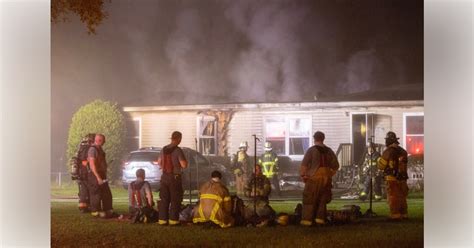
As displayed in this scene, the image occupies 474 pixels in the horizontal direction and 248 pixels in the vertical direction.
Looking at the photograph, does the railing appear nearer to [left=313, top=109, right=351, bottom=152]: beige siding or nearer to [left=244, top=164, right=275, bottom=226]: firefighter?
[left=313, top=109, right=351, bottom=152]: beige siding

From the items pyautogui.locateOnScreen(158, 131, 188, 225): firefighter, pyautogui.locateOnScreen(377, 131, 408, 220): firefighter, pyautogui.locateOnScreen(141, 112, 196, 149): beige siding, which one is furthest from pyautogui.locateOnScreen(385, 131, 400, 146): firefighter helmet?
pyautogui.locateOnScreen(158, 131, 188, 225): firefighter

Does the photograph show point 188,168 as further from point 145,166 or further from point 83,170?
point 83,170

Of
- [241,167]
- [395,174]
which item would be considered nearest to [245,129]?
[241,167]

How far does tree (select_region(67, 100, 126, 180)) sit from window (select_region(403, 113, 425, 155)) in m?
4.01

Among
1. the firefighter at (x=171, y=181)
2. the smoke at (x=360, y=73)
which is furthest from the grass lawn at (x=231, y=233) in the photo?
the smoke at (x=360, y=73)

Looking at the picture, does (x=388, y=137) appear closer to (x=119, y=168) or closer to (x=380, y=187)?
(x=380, y=187)

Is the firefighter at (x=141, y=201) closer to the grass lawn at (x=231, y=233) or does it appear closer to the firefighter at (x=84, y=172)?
the grass lawn at (x=231, y=233)

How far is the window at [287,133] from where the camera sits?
838 centimetres

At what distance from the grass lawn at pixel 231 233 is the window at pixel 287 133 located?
0.78 metres

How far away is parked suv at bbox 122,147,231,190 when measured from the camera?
330 inches
